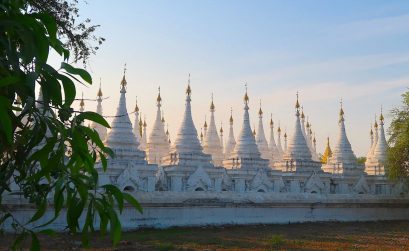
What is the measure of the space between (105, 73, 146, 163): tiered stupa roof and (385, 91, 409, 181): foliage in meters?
11.2

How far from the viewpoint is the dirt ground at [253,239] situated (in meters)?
13.6

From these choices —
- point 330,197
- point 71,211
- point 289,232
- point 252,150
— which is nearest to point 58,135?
point 71,211

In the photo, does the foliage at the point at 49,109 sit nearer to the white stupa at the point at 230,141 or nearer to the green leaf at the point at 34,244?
the green leaf at the point at 34,244

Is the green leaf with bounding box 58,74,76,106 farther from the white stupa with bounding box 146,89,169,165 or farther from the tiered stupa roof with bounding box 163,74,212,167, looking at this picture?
the white stupa with bounding box 146,89,169,165

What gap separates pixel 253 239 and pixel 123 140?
878 cm

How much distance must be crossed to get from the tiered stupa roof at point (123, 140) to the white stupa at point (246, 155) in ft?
20.5

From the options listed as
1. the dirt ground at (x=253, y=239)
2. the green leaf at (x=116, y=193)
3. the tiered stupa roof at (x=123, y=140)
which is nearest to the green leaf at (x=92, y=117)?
the green leaf at (x=116, y=193)

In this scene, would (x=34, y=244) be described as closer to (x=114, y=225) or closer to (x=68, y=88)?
(x=114, y=225)

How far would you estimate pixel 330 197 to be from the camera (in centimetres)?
2428

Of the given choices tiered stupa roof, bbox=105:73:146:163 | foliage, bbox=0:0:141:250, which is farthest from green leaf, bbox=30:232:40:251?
tiered stupa roof, bbox=105:73:146:163

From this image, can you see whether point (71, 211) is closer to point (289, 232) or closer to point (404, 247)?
point (404, 247)

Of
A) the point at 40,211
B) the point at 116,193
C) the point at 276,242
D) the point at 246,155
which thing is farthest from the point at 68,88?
the point at 246,155

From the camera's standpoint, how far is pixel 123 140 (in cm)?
2275

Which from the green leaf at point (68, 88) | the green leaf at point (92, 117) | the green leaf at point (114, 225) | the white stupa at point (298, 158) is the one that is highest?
the white stupa at point (298, 158)
